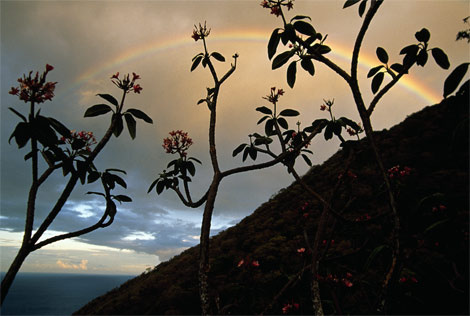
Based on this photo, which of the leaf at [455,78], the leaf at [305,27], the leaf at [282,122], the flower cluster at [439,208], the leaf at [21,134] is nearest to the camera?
the leaf at [21,134]

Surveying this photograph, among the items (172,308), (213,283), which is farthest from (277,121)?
(172,308)

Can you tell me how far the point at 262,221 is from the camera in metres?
10.1

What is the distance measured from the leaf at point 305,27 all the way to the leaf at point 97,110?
148cm

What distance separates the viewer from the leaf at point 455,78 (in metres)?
1.53

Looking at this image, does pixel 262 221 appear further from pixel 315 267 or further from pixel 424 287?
pixel 315 267

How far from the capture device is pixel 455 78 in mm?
1534

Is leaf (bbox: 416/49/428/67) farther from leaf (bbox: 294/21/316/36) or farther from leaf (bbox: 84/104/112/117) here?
leaf (bbox: 84/104/112/117)

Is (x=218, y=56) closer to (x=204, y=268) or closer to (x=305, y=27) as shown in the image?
(x=305, y=27)

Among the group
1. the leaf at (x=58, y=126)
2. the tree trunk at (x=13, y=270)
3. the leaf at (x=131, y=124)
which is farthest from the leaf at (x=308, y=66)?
the tree trunk at (x=13, y=270)

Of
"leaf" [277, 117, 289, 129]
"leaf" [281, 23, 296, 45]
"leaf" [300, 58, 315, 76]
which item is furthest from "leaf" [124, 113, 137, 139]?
"leaf" [277, 117, 289, 129]

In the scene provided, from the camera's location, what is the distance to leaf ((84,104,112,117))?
5.49ft

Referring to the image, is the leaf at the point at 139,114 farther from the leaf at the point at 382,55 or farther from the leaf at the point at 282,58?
the leaf at the point at 382,55

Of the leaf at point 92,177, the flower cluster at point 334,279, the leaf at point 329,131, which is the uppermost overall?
the leaf at point 329,131

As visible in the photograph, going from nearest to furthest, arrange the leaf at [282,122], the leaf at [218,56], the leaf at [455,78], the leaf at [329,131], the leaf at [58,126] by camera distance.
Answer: the leaf at [58,126]
the leaf at [455,78]
the leaf at [218,56]
the leaf at [329,131]
the leaf at [282,122]
